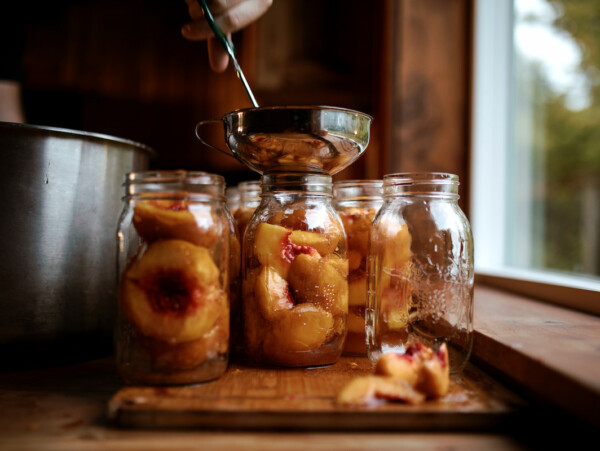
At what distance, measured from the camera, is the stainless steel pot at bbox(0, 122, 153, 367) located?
2.06 ft

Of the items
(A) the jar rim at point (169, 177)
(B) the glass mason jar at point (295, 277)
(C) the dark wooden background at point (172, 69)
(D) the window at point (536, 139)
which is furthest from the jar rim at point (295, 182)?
(C) the dark wooden background at point (172, 69)

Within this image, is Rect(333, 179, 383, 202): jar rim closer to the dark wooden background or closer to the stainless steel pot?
the stainless steel pot

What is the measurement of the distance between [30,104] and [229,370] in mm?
1791

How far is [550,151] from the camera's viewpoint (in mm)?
1433

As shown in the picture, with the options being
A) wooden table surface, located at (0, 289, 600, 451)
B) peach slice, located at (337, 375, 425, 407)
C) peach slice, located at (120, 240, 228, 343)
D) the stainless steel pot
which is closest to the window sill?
wooden table surface, located at (0, 289, 600, 451)

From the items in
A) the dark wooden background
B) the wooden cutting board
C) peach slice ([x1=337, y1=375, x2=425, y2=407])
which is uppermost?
the dark wooden background

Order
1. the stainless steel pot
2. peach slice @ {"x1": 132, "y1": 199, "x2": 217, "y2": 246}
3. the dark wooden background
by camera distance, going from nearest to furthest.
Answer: peach slice @ {"x1": 132, "y1": 199, "x2": 217, "y2": 246}, the stainless steel pot, the dark wooden background

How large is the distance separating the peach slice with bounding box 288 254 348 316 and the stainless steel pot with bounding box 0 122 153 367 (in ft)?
0.93

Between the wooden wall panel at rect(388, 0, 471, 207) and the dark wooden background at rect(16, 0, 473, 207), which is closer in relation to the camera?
the wooden wall panel at rect(388, 0, 471, 207)

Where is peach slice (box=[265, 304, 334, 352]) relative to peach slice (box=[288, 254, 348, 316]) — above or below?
below

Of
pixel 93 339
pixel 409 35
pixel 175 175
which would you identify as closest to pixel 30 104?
pixel 409 35

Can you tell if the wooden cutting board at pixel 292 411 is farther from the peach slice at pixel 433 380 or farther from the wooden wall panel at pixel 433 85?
the wooden wall panel at pixel 433 85

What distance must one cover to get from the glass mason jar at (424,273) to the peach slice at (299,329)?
0.25 ft

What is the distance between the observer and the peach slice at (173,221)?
0.53 m
